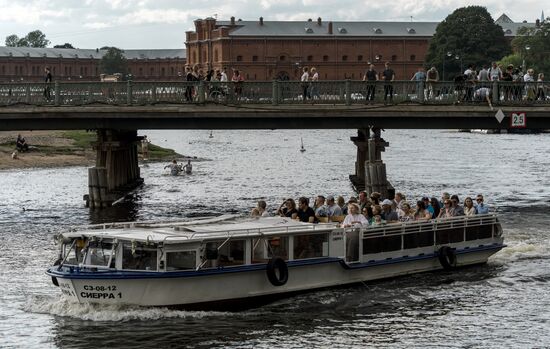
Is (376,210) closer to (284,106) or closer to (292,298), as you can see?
(292,298)

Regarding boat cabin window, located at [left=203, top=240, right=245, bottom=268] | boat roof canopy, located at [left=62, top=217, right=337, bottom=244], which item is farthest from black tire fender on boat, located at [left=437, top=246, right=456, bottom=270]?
boat cabin window, located at [left=203, top=240, right=245, bottom=268]

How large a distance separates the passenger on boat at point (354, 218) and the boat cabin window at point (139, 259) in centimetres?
663

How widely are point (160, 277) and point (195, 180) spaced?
44.0 metres

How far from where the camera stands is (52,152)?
91.1m

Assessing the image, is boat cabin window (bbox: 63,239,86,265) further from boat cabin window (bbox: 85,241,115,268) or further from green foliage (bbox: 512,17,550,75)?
green foliage (bbox: 512,17,550,75)

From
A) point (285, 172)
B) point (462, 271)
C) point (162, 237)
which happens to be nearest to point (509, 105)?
point (462, 271)

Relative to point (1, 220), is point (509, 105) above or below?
above

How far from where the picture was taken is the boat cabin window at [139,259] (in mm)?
29875

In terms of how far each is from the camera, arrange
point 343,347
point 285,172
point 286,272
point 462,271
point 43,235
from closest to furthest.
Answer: point 343,347, point 286,272, point 462,271, point 43,235, point 285,172

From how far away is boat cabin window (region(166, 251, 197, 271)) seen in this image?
30.0 metres

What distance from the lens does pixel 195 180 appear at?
73.8m

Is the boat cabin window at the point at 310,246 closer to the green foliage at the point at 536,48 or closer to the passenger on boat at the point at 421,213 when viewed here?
the passenger on boat at the point at 421,213

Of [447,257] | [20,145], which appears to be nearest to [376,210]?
[447,257]

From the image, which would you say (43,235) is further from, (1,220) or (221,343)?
(221,343)
